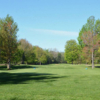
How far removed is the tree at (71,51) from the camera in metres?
75.1

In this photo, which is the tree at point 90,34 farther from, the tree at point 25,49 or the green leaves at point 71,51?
the tree at point 25,49

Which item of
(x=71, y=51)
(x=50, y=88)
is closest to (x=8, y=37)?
(x=50, y=88)

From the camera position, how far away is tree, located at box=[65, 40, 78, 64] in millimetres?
75062

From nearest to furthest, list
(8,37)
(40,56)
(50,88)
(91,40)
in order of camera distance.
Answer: (50,88), (8,37), (91,40), (40,56)

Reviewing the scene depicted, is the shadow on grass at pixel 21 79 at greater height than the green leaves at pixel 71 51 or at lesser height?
lesser

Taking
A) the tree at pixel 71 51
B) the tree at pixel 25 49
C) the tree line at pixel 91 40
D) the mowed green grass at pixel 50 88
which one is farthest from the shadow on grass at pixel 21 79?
the tree at pixel 71 51

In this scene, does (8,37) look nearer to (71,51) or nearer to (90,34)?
(90,34)

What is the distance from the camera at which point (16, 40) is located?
40656 millimetres

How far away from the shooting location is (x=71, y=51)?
75.9 meters

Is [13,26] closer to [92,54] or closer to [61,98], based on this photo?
[92,54]

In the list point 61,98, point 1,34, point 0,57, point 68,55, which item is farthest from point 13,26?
point 68,55

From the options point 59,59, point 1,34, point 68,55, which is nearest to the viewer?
point 1,34

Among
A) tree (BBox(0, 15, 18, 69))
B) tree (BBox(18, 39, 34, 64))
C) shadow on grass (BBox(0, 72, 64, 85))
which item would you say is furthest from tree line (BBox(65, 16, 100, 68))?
tree (BBox(18, 39, 34, 64))

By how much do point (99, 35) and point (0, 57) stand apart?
1170 inches
